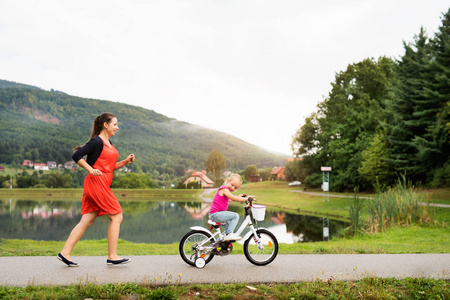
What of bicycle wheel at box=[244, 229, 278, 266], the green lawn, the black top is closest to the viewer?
the black top

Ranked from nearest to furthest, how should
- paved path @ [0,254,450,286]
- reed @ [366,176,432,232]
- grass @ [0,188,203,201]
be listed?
paved path @ [0,254,450,286] < reed @ [366,176,432,232] < grass @ [0,188,203,201]

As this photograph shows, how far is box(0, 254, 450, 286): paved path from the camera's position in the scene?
16.3 feet

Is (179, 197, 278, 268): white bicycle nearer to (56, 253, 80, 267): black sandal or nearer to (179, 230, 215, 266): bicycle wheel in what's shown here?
(179, 230, 215, 266): bicycle wheel

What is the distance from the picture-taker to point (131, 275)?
512cm

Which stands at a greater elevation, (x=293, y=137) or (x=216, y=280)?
(x=293, y=137)

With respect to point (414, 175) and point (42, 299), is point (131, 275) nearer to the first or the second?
point (42, 299)

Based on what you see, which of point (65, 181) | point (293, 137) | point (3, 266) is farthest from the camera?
point (65, 181)

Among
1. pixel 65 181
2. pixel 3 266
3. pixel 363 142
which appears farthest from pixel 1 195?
pixel 3 266

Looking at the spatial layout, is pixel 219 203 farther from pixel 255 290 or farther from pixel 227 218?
pixel 255 290

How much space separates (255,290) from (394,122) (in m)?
34.0

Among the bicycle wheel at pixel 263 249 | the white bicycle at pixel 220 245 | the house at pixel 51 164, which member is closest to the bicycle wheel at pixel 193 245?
the white bicycle at pixel 220 245

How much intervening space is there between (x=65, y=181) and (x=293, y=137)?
5656 cm

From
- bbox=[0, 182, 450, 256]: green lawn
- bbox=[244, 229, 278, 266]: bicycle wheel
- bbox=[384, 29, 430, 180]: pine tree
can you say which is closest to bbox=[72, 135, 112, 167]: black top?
bbox=[244, 229, 278, 266]: bicycle wheel

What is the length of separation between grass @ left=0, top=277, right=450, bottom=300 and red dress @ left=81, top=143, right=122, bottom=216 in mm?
1301
